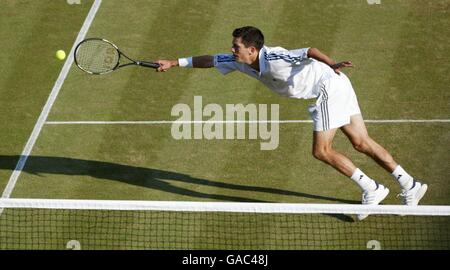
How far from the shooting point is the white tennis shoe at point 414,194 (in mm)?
14820

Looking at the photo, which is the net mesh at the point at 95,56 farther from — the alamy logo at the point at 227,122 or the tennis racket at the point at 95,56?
the alamy logo at the point at 227,122

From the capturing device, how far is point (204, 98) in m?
18.2

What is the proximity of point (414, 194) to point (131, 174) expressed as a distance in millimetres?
4268

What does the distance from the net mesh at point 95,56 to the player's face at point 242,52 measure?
92.8 inches

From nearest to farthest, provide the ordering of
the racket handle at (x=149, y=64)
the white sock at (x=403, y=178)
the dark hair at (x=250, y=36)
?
the dark hair at (x=250, y=36) < the racket handle at (x=149, y=64) < the white sock at (x=403, y=178)

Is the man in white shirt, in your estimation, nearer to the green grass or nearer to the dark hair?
the dark hair

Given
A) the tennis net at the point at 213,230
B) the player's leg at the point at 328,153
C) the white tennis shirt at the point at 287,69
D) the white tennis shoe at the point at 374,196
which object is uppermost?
the white tennis shirt at the point at 287,69

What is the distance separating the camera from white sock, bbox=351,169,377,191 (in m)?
14.7

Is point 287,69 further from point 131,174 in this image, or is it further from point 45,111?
point 45,111

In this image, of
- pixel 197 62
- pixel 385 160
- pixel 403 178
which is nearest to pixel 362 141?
pixel 385 160

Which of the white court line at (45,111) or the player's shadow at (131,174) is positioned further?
the white court line at (45,111)

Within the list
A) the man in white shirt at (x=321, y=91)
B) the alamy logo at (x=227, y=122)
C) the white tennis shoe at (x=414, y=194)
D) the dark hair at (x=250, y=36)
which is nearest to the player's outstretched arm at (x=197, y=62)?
the man in white shirt at (x=321, y=91)
